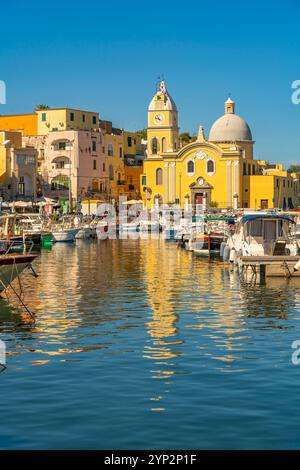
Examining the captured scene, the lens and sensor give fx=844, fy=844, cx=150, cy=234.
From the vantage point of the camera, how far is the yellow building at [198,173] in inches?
4011

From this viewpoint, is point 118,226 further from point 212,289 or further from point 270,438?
point 270,438

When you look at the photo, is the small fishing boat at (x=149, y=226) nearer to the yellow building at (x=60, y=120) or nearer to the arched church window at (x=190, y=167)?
the arched church window at (x=190, y=167)

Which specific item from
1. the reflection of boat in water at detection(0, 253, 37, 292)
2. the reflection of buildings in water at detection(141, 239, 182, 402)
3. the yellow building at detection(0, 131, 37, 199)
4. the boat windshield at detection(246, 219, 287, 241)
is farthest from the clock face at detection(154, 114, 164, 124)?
the reflection of boat in water at detection(0, 253, 37, 292)

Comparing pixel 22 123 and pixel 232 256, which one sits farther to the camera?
pixel 22 123

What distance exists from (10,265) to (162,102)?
83032mm

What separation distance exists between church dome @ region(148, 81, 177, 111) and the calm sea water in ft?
256

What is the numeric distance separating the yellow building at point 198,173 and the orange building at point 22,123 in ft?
50.2

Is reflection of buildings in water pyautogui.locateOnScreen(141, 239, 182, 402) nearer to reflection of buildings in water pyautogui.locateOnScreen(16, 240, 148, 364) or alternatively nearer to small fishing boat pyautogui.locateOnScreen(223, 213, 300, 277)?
reflection of buildings in water pyautogui.locateOnScreen(16, 240, 148, 364)

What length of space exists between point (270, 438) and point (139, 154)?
114m

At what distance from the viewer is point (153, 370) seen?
55.5ft

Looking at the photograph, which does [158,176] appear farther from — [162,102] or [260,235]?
[260,235]

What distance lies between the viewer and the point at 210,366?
17.2m

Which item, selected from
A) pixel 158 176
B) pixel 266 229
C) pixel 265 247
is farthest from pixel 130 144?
pixel 265 247
